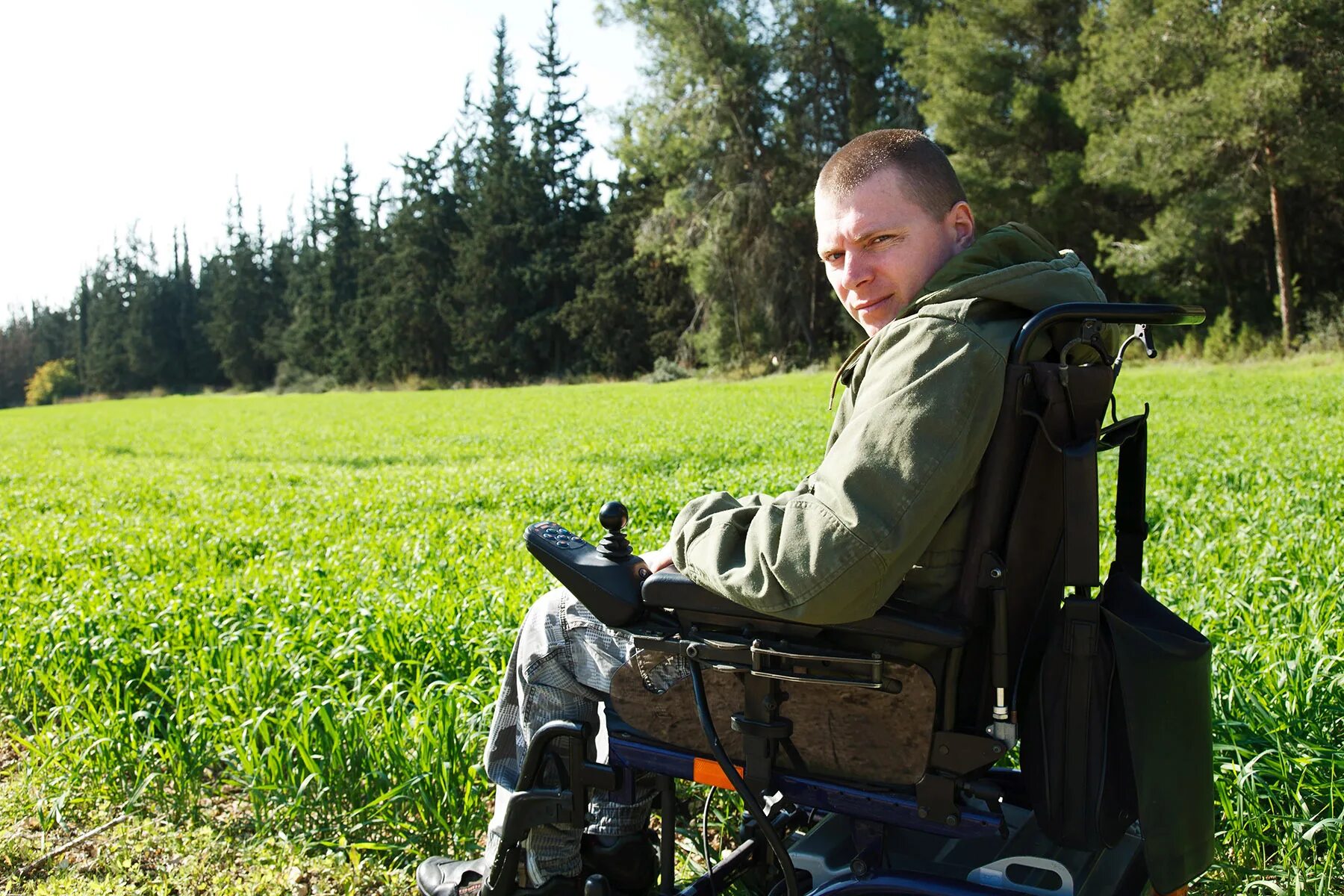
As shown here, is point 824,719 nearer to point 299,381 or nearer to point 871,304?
point 871,304

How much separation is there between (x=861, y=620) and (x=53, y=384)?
328 ft

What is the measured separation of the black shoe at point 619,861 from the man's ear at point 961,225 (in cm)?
143

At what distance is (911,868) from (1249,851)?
4.00ft

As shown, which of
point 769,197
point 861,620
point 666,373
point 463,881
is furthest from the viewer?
point 666,373

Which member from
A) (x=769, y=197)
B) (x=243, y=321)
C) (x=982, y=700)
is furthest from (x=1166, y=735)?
(x=243, y=321)

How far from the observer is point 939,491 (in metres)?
1.83

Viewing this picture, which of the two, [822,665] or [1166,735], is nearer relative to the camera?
[1166,735]

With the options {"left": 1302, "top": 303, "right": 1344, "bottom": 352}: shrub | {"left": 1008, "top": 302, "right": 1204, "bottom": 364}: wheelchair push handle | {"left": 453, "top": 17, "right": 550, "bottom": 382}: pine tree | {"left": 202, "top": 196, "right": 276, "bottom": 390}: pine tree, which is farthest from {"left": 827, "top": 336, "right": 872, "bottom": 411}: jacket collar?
{"left": 202, "top": 196, "right": 276, "bottom": 390}: pine tree

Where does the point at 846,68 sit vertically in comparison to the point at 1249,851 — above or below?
above

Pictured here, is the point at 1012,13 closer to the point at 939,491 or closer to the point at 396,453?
the point at 396,453

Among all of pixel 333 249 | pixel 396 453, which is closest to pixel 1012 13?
pixel 396 453

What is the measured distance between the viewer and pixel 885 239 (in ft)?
7.20

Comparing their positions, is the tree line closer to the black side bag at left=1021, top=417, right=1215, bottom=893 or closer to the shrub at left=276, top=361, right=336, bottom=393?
the shrub at left=276, top=361, right=336, bottom=393

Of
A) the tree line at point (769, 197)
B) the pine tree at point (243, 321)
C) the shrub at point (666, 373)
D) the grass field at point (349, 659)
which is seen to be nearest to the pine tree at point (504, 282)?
the tree line at point (769, 197)
